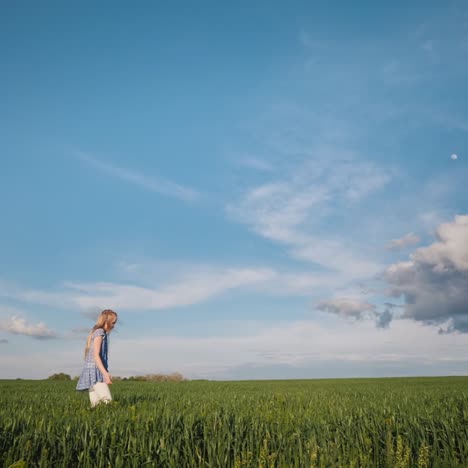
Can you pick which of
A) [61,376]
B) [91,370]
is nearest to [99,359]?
[91,370]

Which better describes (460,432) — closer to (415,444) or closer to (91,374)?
(415,444)

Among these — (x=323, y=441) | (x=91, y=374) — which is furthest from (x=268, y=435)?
(x=91, y=374)

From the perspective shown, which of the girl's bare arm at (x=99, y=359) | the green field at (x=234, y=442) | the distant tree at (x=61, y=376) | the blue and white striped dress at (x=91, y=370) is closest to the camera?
the green field at (x=234, y=442)

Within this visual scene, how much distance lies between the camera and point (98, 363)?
32.9 feet

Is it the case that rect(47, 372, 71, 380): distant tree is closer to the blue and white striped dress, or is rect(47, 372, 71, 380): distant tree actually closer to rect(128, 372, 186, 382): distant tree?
rect(128, 372, 186, 382): distant tree

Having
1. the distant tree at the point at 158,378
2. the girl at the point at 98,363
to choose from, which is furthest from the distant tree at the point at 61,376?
the girl at the point at 98,363

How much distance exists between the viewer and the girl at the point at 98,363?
10.1 m

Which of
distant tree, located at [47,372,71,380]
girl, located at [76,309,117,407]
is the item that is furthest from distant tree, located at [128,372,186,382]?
girl, located at [76,309,117,407]

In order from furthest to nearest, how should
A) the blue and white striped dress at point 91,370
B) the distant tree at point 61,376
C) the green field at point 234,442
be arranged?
Result: 1. the distant tree at point 61,376
2. the blue and white striped dress at point 91,370
3. the green field at point 234,442

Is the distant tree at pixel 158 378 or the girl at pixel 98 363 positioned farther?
the distant tree at pixel 158 378

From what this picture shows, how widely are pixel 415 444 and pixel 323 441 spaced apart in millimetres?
1573

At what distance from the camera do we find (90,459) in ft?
18.3

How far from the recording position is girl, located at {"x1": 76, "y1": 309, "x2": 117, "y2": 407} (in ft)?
33.1

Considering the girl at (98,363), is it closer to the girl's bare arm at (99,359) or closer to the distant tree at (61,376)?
the girl's bare arm at (99,359)
